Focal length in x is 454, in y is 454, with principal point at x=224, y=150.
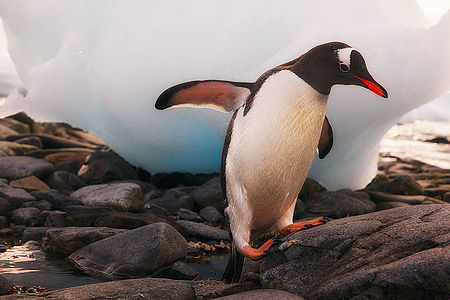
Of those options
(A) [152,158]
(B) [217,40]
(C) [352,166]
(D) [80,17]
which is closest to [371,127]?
(C) [352,166]

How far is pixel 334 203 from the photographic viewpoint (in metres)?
4.96

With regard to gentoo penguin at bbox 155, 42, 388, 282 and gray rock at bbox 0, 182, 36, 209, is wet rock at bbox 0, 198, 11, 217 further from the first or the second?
gentoo penguin at bbox 155, 42, 388, 282

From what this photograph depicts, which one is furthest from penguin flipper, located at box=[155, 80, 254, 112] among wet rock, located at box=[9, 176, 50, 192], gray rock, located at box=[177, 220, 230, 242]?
wet rock, located at box=[9, 176, 50, 192]

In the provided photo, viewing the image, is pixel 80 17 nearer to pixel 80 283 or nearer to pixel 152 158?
pixel 152 158

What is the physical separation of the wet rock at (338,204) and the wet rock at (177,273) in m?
2.35

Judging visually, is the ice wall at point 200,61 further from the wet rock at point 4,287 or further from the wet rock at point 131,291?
the wet rock at point 4,287

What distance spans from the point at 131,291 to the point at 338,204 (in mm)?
→ 3267

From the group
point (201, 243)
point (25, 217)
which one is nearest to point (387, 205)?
point (201, 243)

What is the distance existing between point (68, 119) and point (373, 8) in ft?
13.7

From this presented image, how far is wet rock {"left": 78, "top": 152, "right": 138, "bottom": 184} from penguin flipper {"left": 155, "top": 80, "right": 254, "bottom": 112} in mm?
3506

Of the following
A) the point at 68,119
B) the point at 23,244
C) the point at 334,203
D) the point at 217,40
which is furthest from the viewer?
the point at 68,119

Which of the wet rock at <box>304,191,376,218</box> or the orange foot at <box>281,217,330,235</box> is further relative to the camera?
the wet rock at <box>304,191,376,218</box>

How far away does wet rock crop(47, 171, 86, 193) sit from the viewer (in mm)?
5285

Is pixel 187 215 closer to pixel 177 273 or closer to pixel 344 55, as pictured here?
pixel 177 273
